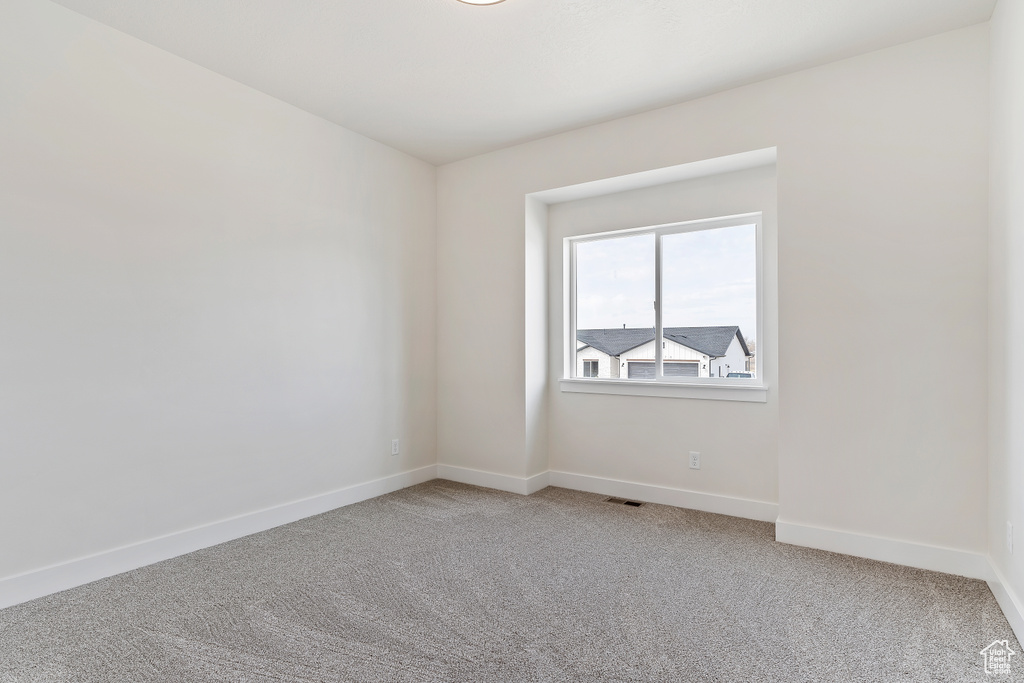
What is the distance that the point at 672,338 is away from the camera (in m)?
4.02

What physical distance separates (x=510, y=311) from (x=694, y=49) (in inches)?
86.1

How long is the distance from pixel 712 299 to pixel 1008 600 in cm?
220

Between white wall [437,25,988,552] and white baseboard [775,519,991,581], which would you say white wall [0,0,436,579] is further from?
white baseboard [775,519,991,581]

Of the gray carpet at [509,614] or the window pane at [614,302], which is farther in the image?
the window pane at [614,302]

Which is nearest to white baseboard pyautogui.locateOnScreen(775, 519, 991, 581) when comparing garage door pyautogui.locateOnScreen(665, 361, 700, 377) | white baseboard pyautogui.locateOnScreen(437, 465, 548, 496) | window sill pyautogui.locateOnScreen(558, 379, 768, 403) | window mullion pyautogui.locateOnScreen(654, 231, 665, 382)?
window sill pyautogui.locateOnScreen(558, 379, 768, 403)

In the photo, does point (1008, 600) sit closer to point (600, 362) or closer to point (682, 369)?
point (682, 369)

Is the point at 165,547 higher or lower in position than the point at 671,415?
lower

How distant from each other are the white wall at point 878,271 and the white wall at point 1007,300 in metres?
0.11

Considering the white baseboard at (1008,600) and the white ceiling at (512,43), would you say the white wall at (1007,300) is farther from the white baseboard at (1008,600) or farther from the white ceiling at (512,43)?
the white ceiling at (512,43)

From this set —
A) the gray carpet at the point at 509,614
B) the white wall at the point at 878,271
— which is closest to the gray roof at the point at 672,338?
the white wall at the point at 878,271

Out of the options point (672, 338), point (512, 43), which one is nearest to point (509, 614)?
point (672, 338)

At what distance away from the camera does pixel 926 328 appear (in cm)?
274

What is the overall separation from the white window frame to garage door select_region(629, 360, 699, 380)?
40 mm

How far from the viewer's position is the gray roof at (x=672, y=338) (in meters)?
3.79
